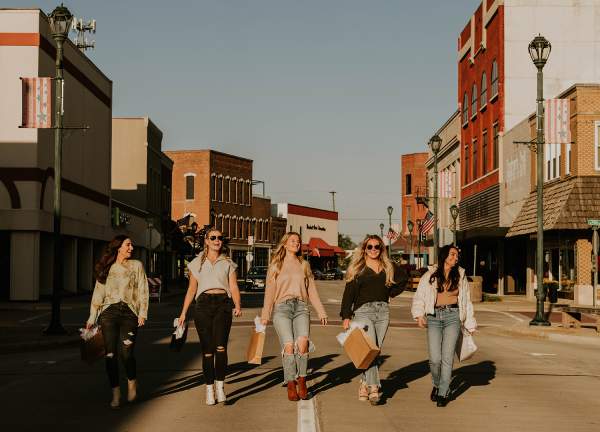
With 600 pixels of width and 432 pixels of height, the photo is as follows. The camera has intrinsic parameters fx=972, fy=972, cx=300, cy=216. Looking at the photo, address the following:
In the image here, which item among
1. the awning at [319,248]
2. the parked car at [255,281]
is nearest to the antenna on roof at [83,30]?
the parked car at [255,281]

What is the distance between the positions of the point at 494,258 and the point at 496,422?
43045 mm

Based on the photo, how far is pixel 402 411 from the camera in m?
10.5

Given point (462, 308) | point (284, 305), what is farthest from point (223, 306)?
point (462, 308)

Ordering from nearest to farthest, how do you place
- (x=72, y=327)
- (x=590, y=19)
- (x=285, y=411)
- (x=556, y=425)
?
1. (x=556, y=425)
2. (x=285, y=411)
3. (x=72, y=327)
4. (x=590, y=19)

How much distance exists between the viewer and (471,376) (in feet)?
45.6

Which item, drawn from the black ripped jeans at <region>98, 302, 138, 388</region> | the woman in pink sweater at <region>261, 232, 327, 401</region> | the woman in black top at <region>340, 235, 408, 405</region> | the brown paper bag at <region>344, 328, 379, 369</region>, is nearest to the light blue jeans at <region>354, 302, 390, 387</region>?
the woman in black top at <region>340, 235, 408, 405</region>

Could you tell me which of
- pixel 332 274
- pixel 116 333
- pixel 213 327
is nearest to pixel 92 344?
pixel 116 333

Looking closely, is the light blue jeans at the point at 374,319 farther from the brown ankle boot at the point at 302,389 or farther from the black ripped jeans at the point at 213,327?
the black ripped jeans at the point at 213,327

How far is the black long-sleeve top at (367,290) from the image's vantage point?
425 inches

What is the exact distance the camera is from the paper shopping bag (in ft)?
35.7

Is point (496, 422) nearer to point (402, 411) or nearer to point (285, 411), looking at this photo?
point (402, 411)

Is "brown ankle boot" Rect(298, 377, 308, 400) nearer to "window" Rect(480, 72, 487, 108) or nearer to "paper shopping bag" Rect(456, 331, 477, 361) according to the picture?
"paper shopping bag" Rect(456, 331, 477, 361)

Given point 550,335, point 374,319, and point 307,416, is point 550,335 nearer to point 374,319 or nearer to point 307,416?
point 374,319

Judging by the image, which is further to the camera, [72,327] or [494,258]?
[494,258]
